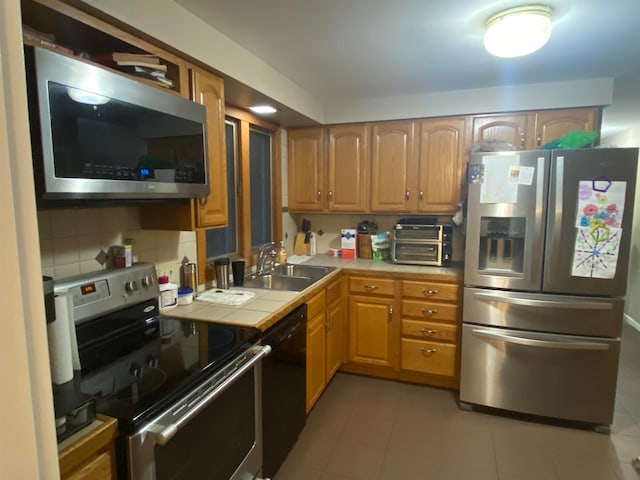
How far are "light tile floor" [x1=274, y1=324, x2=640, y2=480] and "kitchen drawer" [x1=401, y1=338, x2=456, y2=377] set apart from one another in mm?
177

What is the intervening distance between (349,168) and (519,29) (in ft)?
5.58

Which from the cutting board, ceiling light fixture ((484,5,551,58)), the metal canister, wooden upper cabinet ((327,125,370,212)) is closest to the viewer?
ceiling light fixture ((484,5,551,58))

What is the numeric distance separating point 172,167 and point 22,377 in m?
1.22

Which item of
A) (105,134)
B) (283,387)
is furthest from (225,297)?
(105,134)

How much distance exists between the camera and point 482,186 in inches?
94.8

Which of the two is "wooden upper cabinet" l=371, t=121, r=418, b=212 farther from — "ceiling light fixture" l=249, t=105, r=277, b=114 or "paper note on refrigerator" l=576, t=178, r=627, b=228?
"paper note on refrigerator" l=576, t=178, r=627, b=228

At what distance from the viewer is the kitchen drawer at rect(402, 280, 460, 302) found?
2.70 metres

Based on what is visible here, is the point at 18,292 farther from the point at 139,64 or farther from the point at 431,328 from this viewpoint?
the point at 431,328

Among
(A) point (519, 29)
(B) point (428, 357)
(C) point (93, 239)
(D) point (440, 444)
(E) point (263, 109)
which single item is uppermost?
(A) point (519, 29)

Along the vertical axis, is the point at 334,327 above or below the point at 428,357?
above

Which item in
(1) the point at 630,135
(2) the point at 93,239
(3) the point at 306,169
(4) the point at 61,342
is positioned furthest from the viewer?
(1) the point at 630,135

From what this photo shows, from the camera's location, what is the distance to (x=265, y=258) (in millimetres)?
2848

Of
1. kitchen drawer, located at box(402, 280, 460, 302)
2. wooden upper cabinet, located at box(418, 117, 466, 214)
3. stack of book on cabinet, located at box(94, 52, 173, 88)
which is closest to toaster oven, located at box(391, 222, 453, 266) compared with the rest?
wooden upper cabinet, located at box(418, 117, 466, 214)

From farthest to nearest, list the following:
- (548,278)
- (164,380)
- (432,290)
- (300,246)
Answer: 1. (300,246)
2. (432,290)
3. (548,278)
4. (164,380)
